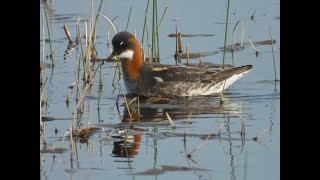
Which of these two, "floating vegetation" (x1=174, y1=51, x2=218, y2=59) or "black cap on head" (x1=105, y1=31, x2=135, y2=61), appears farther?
"floating vegetation" (x1=174, y1=51, x2=218, y2=59)

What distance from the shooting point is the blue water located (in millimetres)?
8898

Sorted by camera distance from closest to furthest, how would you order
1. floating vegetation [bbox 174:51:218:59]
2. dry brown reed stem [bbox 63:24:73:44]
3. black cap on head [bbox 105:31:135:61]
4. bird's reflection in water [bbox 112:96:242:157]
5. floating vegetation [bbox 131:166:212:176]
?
1. floating vegetation [bbox 131:166:212:176]
2. bird's reflection in water [bbox 112:96:242:157]
3. black cap on head [bbox 105:31:135:61]
4. floating vegetation [bbox 174:51:218:59]
5. dry brown reed stem [bbox 63:24:73:44]

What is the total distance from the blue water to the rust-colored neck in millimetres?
346

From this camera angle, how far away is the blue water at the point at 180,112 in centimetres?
890

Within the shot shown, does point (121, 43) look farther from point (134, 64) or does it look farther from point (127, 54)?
point (134, 64)

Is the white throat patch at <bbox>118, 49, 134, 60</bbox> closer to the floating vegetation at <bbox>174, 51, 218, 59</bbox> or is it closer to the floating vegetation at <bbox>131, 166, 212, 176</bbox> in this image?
the floating vegetation at <bbox>174, 51, 218, 59</bbox>

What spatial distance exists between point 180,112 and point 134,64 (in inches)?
75.2

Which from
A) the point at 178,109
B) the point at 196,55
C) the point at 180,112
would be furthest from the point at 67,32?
the point at 180,112

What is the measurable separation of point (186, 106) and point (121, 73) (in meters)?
2.46

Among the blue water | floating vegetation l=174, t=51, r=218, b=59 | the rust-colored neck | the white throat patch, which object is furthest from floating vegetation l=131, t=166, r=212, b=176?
floating vegetation l=174, t=51, r=218, b=59

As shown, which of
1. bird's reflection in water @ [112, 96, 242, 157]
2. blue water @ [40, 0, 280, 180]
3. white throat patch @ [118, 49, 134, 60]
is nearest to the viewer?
blue water @ [40, 0, 280, 180]

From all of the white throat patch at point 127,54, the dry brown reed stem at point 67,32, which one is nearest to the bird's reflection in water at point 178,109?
the white throat patch at point 127,54

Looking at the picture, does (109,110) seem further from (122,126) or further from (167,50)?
(167,50)

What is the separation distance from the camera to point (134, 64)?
44.1 feet
